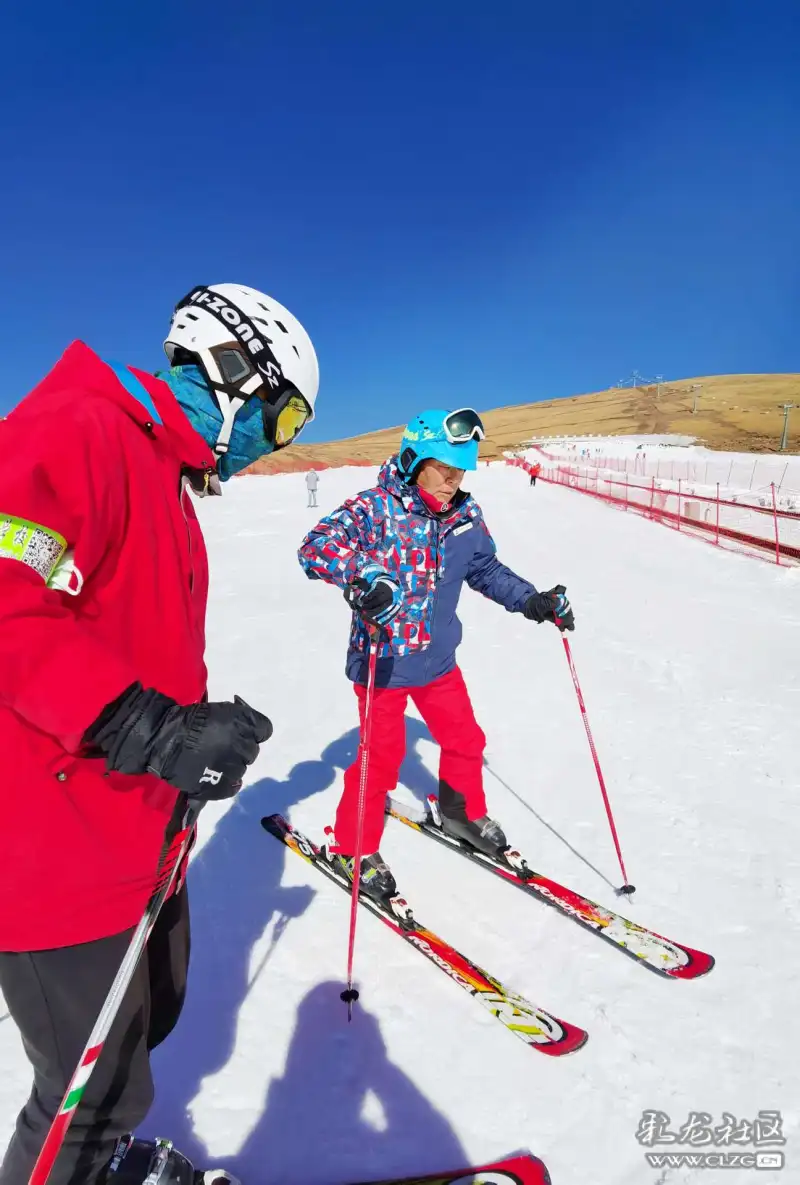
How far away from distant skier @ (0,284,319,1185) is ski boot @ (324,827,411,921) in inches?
57.8

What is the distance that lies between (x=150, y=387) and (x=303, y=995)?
2406 millimetres

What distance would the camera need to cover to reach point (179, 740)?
1262 mm

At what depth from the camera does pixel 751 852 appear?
347 cm

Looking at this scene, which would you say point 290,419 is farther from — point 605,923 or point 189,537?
point 605,923

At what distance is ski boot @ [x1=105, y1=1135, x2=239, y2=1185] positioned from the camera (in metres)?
1.56

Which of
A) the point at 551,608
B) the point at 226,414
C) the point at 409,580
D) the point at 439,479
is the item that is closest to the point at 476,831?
the point at 551,608

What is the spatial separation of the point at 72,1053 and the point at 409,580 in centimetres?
209

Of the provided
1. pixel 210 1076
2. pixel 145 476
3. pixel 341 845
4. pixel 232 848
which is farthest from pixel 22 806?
pixel 232 848

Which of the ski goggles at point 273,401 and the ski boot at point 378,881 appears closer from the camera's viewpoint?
the ski goggles at point 273,401

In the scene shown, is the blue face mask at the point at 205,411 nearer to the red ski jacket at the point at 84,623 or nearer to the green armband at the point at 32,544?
the red ski jacket at the point at 84,623

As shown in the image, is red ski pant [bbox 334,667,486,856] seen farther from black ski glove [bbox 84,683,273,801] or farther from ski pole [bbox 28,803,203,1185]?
black ski glove [bbox 84,683,273,801]

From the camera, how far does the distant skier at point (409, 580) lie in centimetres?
287

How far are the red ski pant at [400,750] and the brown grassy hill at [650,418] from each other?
6720 centimetres

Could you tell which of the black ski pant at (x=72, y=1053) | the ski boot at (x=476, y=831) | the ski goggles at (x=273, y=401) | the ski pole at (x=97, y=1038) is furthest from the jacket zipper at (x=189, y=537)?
the ski boot at (x=476, y=831)
